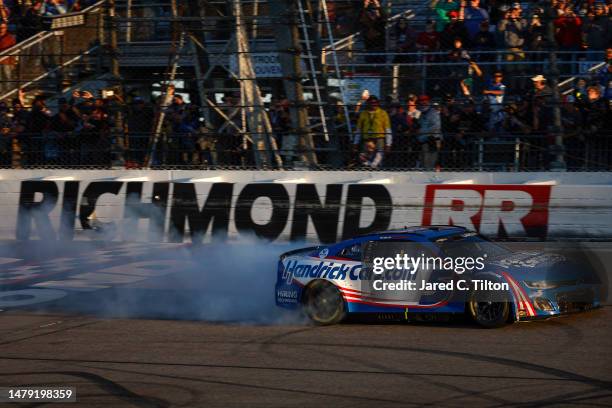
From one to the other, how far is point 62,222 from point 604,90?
7814mm

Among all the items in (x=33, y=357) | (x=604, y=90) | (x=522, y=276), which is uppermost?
(x=604, y=90)

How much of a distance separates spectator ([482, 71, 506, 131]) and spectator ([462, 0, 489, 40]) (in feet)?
2.35

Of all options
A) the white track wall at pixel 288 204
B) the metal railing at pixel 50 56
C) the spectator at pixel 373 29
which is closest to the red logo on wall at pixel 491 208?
the white track wall at pixel 288 204

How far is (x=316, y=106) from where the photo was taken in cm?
A: 1236

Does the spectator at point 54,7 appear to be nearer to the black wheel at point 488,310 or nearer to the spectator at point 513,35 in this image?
the spectator at point 513,35

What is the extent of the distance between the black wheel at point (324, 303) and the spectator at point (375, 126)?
3.52 meters

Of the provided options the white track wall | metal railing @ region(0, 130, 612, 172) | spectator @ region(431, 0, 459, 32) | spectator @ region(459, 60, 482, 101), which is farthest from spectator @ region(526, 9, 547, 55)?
the white track wall

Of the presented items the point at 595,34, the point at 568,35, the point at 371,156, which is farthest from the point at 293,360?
the point at 595,34

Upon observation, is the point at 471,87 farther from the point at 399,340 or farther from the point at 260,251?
the point at 399,340

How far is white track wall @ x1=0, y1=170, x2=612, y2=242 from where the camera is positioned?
10992mm

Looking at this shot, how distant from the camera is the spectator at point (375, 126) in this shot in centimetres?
1178

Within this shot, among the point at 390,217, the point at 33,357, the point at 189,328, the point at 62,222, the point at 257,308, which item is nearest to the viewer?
the point at 33,357

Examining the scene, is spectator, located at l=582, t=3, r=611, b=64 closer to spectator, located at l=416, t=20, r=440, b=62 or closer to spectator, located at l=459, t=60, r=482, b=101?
spectator, located at l=459, t=60, r=482, b=101

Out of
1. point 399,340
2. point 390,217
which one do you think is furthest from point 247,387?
point 390,217
